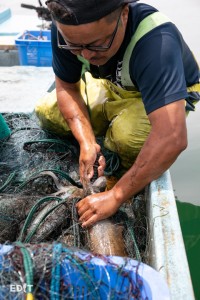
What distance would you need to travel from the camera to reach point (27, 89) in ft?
16.0

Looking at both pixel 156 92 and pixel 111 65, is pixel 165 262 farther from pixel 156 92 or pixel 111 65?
pixel 111 65

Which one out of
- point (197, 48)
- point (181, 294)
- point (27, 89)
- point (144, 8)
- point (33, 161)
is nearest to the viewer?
point (181, 294)

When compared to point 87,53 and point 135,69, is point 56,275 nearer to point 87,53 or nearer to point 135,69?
point 87,53

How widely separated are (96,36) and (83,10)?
178 millimetres

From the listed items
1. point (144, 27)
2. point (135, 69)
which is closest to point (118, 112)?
point (135, 69)

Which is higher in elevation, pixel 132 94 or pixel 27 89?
pixel 132 94

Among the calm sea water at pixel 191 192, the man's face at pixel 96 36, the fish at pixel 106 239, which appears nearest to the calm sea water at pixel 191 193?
the calm sea water at pixel 191 192

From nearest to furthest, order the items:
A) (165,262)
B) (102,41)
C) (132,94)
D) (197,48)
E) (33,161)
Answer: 1. (165,262)
2. (102,41)
3. (132,94)
4. (33,161)
5. (197,48)

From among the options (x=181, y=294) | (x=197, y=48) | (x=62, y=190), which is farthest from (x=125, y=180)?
(x=197, y=48)

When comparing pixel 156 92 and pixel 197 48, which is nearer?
pixel 156 92

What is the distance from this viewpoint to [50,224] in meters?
2.39

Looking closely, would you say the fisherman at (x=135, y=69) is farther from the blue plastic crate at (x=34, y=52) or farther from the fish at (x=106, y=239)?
the blue plastic crate at (x=34, y=52)

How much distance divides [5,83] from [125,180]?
347 cm

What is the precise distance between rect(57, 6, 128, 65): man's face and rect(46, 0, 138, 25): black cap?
0.03 metres
